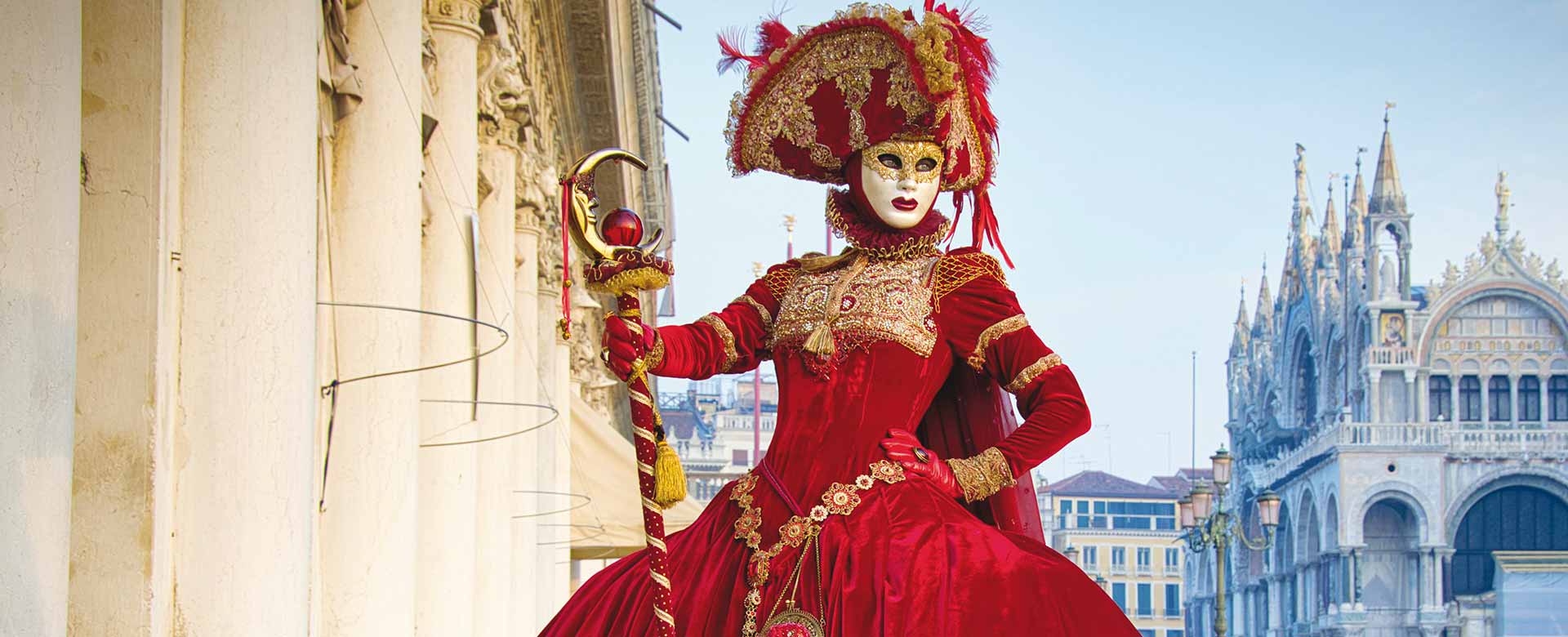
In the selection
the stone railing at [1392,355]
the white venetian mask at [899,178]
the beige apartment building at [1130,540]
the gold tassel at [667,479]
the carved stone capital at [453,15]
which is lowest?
the beige apartment building at [1130,540]

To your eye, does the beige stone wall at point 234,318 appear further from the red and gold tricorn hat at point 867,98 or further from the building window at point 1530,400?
the building window at point 1530,400

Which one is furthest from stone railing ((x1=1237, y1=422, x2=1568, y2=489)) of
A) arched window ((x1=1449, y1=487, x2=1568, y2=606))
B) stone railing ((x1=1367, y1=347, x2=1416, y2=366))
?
stone railing ((x1=1367, y1=347, x2=1416, y2=366))

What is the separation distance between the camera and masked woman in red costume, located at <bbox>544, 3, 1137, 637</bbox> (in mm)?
4121

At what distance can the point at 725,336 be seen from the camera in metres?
4.61

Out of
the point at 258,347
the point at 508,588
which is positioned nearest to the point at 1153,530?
the point at 508,588

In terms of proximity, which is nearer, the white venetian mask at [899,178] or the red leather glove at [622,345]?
the red leather glove at [622,345]

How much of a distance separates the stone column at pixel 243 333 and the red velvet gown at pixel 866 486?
1109mm

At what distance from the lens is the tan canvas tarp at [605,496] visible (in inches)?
559

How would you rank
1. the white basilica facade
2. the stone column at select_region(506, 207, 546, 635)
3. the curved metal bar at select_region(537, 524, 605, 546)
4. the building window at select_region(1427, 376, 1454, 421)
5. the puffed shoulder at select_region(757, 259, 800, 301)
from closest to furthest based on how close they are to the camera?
the puffed shoulder at select_region(757, 259, 800, 301)
the stone column at select_region(506, 207, 546, 635)
the curved metal bar at select_region(537, 524, 605, 546)
the white basilica facade
the building window at select_region(1427, 376, 1454, 421)

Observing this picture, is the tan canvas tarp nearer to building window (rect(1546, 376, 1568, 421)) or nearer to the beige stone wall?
the beige stone wall

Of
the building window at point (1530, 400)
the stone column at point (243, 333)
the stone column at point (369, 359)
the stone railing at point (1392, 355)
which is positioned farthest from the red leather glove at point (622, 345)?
the building window at point (1530, 400)

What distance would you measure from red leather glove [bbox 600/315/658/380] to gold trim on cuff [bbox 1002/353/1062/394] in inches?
34.9

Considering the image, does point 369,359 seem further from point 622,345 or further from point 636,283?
point 636,283

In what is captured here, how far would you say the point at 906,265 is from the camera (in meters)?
4.70
